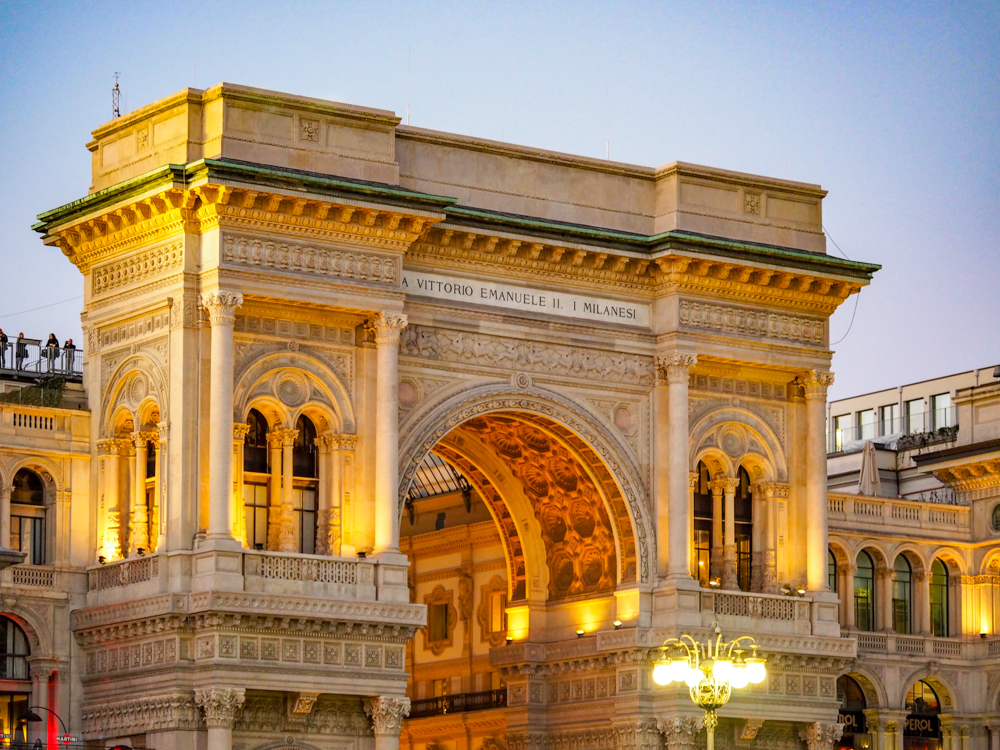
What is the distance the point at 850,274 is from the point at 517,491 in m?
10.4

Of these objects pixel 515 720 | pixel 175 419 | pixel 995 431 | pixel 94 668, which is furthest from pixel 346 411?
pixel 995 431

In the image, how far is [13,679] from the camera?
53375 millimetres

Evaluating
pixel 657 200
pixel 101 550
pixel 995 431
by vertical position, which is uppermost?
pixel 657 200

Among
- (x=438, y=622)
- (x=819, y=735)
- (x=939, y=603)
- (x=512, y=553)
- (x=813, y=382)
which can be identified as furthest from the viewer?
(x=438, y=622)

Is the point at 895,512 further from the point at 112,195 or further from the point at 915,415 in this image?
the point at 915,415

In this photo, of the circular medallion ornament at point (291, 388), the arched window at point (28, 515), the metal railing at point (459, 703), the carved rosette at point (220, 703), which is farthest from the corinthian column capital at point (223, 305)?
the metal railing at point (459, 703)

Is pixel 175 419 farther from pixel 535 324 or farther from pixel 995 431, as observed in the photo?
pixel 995 431

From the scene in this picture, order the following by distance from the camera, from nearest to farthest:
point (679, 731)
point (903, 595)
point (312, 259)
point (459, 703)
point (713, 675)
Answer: point (713, 675), point (312, 259), point (679, 731), point (459, 703), point (903, 595)

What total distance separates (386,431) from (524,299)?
5842 mm

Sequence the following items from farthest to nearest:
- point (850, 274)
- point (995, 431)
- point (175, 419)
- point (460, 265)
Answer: point (995, 431) < point (850, 274) < point (460, 265) < point (175, 419)

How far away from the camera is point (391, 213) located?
53.5 m

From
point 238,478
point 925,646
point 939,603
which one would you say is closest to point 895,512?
point 939,603

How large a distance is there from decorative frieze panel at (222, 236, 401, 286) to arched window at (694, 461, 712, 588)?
1080 centimetres

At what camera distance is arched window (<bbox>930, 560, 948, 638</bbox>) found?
7094cm
